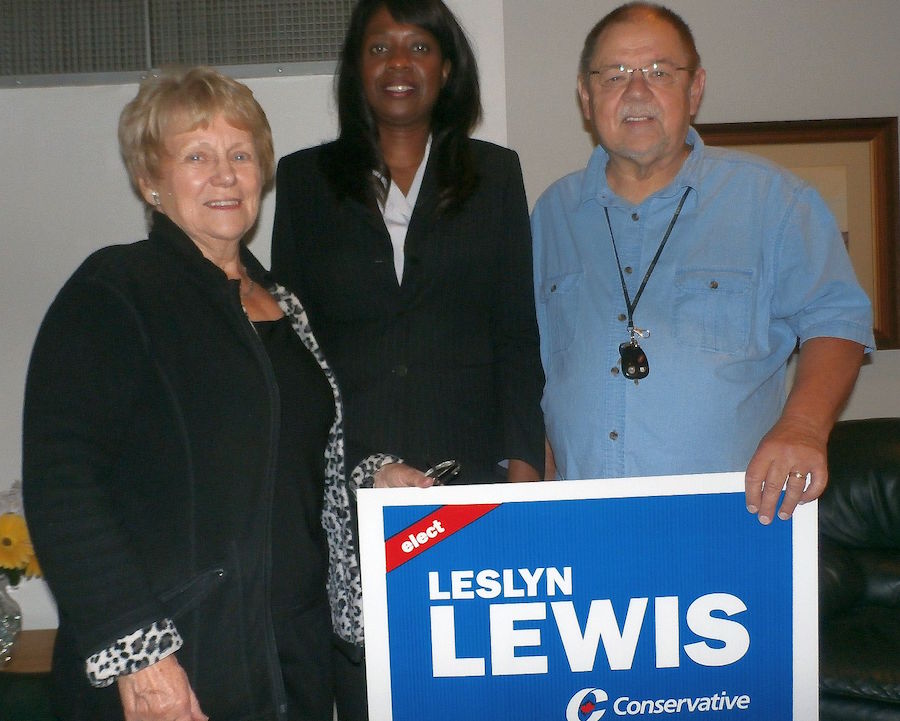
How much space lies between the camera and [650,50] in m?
1.96

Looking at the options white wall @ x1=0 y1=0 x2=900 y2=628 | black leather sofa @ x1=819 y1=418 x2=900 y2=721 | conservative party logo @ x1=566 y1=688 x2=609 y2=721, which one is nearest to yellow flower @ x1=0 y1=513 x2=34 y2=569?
white wall @ x1=0 y1=0 x2=900 y2=628

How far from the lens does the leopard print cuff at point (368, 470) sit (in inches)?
75.0

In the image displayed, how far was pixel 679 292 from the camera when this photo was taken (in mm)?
1950

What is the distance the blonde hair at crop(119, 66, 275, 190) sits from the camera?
160 centimetres

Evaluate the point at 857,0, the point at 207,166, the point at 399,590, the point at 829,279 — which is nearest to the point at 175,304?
the point at 207,166

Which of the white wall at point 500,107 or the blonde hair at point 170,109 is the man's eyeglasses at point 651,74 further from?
the white wall at point 500,107

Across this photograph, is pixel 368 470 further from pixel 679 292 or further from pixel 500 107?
pixel 500 107

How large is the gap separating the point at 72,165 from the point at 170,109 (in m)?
1.94

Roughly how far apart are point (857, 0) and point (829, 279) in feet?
7.26

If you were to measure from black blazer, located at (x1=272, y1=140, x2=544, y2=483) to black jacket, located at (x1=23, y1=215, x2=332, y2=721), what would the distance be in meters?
0.51

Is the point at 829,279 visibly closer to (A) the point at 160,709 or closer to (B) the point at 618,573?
(B) the point at 618,573

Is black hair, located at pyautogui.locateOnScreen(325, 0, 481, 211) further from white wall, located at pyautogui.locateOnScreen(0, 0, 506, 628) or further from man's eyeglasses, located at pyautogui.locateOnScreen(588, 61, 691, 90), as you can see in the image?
white wall, located at pyautogui.locateOnScreen(0, 0, 506, 628)

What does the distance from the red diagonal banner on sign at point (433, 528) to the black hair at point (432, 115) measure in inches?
33.7

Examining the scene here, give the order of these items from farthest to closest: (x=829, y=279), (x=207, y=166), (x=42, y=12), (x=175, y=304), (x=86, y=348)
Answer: (x=42, y=12)
(x=829, y=279)
(x=207, y=166)
(x=175, y=304)
(x=86, y=348)
